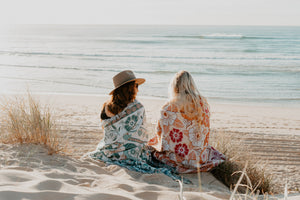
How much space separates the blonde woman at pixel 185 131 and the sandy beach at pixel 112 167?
209 mm

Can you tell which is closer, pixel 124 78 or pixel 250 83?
pixel 124 78

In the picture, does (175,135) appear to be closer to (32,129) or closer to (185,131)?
(185,131)

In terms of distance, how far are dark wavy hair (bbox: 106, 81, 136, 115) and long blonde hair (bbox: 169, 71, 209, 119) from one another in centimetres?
54

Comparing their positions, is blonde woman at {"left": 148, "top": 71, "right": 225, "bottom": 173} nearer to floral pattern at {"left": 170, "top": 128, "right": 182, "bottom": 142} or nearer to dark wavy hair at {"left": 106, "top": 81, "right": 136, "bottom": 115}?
floral pattern at {"left": 170, "top": 128, "right": 182, "bottom": 142}

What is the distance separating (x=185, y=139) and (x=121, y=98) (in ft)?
3.21

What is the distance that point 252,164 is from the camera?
454cm

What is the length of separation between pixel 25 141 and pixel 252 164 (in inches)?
118

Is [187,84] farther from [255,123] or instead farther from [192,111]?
[255,123]

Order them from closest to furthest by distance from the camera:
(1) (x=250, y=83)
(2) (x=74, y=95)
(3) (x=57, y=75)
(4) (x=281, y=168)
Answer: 1. (4) (x=281, y=168)
2. (2) (x=74, y=95)
3. (1) (x=250, y=83)
4. (3) (x=57, y=75)

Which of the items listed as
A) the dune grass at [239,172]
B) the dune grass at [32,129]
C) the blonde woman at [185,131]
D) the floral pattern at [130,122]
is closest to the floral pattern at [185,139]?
the blonde woman at [185,131]

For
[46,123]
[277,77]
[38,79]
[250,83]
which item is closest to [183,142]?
[46,123]

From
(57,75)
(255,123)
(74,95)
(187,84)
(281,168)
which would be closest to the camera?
(187,84)

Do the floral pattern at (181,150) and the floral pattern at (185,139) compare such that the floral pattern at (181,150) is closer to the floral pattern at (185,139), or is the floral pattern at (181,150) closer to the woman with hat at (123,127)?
the floral pattern at (185,139)

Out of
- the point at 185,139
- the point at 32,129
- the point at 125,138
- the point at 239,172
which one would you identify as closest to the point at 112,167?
the point at 125,138
